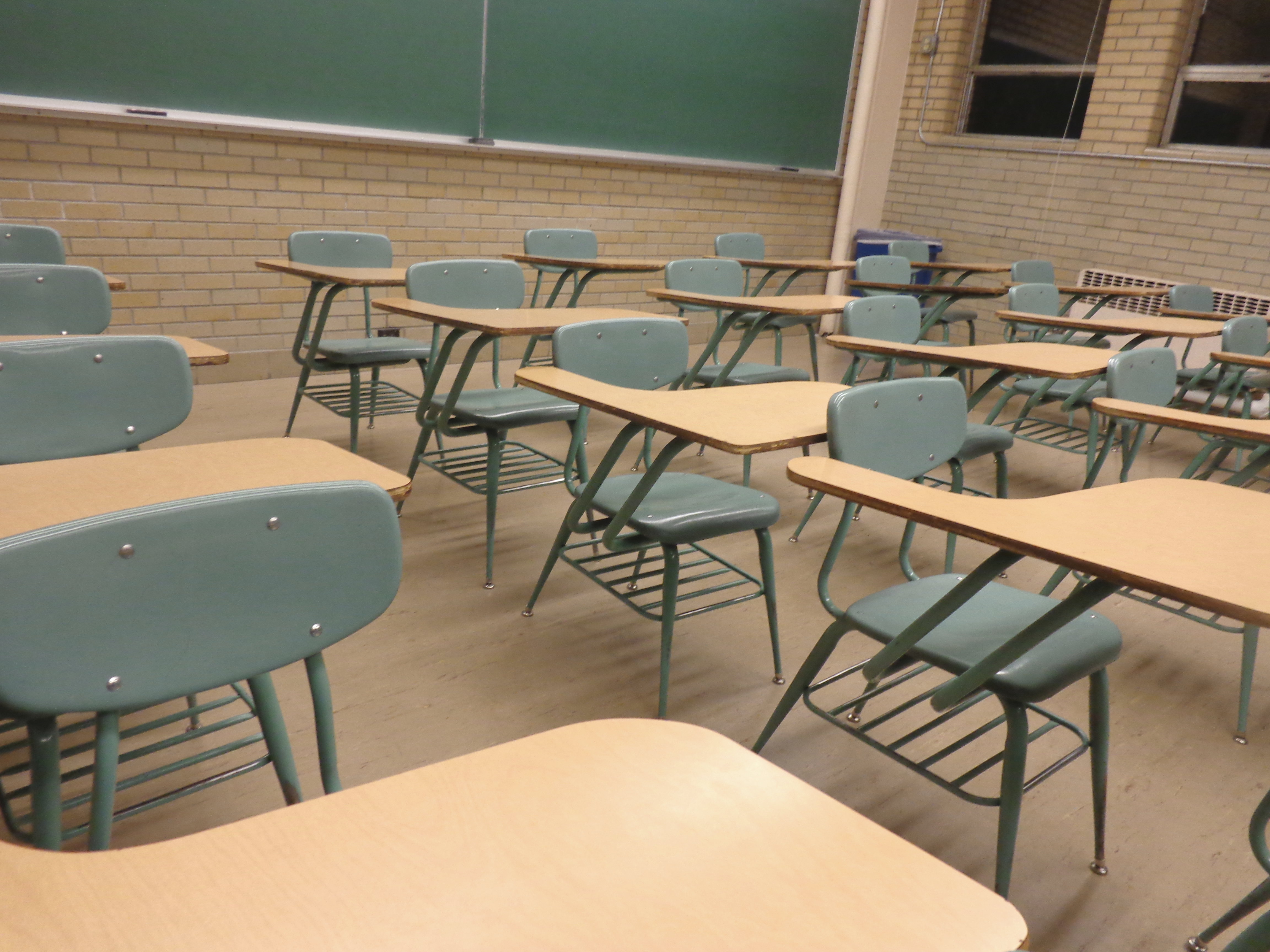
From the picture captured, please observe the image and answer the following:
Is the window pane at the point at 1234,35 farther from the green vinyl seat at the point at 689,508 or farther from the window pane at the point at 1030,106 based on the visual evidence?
the green vinyl seat at the point at 689,508

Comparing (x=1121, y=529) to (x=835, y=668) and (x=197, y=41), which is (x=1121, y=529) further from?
(x=197, y=41)

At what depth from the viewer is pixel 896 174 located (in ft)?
24.7

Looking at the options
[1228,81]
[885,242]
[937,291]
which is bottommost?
[937,291]

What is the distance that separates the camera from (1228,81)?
5789 mm

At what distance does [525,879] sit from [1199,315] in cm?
538

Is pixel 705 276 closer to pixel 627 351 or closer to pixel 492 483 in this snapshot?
pixel 627 351

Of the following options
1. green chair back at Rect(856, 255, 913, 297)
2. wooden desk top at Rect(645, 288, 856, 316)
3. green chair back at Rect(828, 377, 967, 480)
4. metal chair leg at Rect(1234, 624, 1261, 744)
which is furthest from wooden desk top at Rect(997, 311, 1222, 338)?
green chair back at Rect(828, 377, 967, 480)

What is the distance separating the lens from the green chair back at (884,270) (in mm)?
4957

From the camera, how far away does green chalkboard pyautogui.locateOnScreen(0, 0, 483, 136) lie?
366 cm

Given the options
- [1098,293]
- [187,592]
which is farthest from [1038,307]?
[187,592]

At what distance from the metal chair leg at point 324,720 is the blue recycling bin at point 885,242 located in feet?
A: 21.3

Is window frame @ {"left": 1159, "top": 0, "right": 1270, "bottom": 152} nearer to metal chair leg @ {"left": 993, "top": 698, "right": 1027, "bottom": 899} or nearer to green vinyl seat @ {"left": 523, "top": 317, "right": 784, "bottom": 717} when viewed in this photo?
green vinyl seat @ {"left": 523, "top": 317, "right": 784, "bottom": 717}

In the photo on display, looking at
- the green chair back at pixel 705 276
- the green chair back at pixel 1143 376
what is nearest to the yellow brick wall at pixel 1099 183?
the green chair back at pixel 705 276

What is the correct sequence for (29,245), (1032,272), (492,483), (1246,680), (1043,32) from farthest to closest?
(1043,32), (1032,272), (29,245), (492,483), (1246,680)
